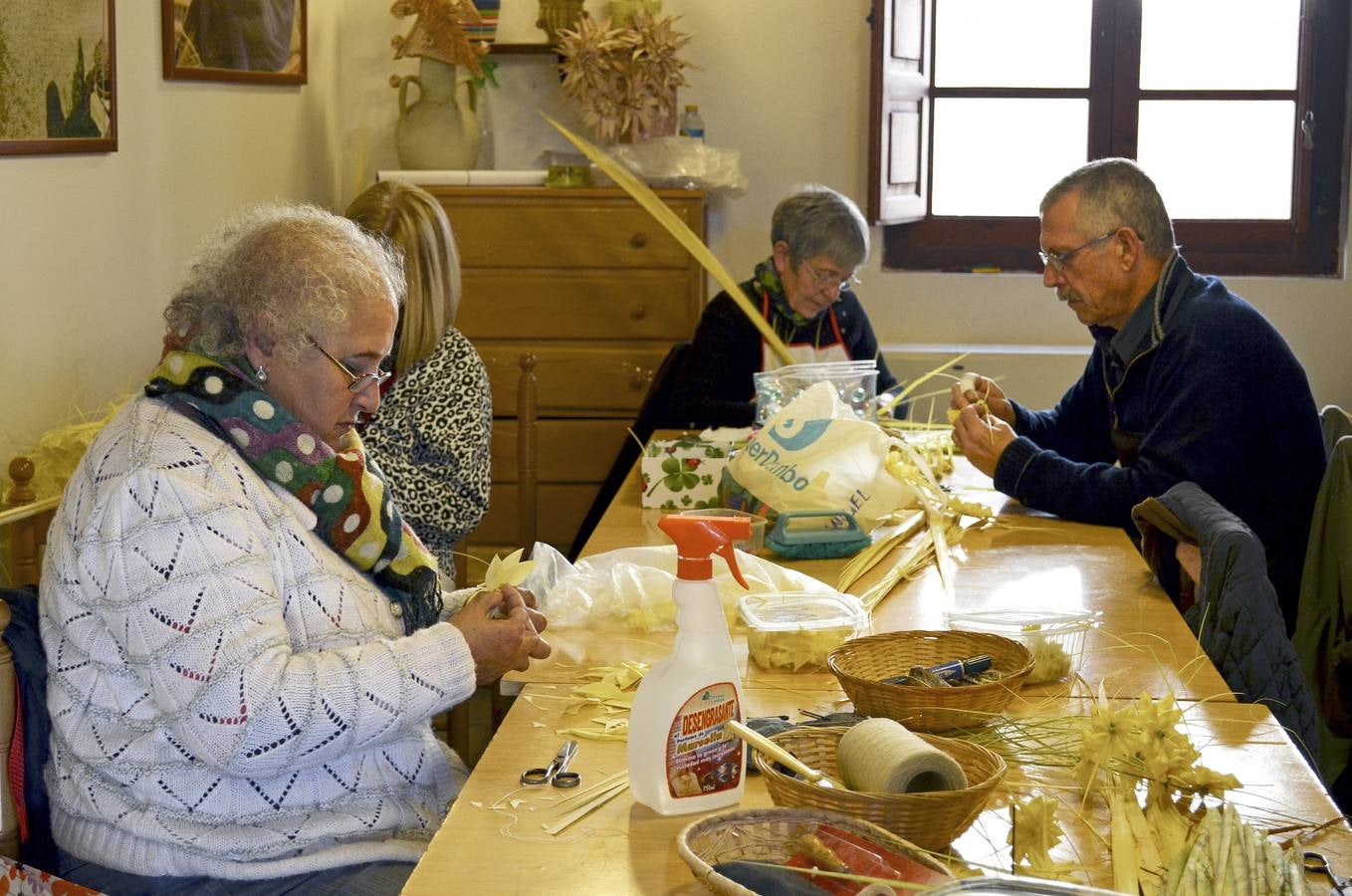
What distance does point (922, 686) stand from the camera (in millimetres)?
1554

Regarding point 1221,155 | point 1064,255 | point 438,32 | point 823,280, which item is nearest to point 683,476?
point 1064,255

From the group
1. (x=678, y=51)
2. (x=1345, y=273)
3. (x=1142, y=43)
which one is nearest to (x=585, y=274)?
(x=678, y=51)

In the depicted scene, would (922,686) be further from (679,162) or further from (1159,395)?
(679,162)

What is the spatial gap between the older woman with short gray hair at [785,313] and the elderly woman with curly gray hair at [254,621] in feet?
6.37

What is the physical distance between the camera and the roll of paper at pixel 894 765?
4.10ft

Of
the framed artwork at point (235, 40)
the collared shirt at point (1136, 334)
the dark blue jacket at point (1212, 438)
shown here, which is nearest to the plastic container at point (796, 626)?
the dark blue jacket at point (1212, 438)

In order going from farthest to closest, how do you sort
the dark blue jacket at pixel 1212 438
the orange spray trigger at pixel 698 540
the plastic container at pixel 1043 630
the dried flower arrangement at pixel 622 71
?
1. the dried flower arrangement at pixel 622 71
2. the dark blue jacket at pixel 1212 438
3. the plastic container at pixel 1043 630
4. the orange spray trigger at pixel 698 540

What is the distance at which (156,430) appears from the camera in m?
1.64

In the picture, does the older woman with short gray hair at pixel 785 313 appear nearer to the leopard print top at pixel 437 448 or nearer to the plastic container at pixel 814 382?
the plastic container at pixel 814 382

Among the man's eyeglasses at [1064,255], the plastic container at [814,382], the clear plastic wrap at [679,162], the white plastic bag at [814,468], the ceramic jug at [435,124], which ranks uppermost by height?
the ceramic jug at [435,124]

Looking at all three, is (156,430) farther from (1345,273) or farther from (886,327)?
(1345,273)

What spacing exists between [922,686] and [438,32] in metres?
3.32

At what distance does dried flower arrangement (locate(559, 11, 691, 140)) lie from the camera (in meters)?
4.26

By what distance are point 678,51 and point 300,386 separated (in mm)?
3157
